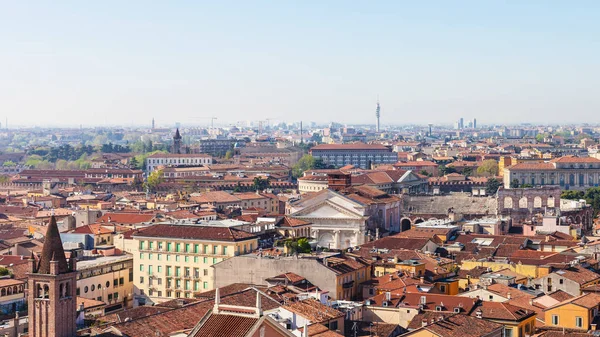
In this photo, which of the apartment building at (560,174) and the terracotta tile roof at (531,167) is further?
the terracotta tile roof at (531,167)

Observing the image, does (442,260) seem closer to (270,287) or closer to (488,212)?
(270,287)

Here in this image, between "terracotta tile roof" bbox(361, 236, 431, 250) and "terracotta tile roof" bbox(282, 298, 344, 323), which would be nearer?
"terracotta tile roof" bbox(282, 298, 344, 323)

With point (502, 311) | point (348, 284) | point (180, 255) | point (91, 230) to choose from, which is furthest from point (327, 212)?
point (502, 311)

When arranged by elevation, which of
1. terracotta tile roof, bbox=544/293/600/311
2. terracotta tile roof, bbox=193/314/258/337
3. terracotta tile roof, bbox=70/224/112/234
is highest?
terracotta tile roof, bbox=193/314/258/337

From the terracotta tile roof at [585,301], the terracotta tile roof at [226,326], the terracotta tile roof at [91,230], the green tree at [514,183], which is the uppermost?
the terracotta tile roof at [226,326]

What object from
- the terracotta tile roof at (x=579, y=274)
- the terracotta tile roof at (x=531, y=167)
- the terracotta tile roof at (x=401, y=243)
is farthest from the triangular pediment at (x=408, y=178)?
the terracotta tile roof at (x=579, y=274)

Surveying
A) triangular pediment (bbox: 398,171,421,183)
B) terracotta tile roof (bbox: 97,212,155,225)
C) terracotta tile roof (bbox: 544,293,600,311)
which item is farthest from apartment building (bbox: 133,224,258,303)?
triangular pediment (bbox: 398,171,421,183)

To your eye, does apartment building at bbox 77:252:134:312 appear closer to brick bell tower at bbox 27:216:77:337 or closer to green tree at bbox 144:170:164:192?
brick bell tower at bbox 27:216:77:337

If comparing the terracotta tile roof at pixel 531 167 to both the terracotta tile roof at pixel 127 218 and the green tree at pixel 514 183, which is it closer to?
the green tree at pixel 514 183
